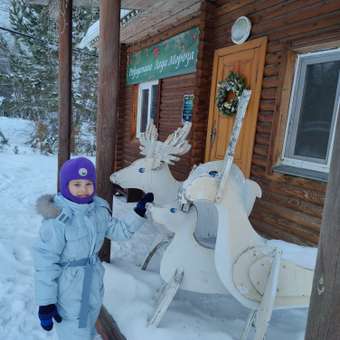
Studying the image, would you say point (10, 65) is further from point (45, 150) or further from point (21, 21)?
point (45, 150)

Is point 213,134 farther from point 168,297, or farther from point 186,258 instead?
point 168,297

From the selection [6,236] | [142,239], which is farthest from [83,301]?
[6,236]

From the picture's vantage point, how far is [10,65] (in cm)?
2088

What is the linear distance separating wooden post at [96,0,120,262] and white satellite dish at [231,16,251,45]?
1857 millimetres

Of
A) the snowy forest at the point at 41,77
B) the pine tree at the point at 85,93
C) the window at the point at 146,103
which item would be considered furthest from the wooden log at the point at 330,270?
the pine tree at the point at 85,93

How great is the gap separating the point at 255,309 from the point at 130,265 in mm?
1666

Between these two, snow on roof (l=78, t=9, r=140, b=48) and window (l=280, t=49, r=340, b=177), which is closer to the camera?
window (l=280, t=49, r=340, b=177)

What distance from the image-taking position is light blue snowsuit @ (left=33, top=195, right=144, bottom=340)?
1797 mm

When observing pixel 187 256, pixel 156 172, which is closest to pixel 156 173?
pixel 156 172

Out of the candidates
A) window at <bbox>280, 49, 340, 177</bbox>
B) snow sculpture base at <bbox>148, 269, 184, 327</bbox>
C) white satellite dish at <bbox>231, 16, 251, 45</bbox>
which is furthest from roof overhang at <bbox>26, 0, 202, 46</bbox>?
snow sculpture base at <bbox>148, 269, 184, 327</bbox>

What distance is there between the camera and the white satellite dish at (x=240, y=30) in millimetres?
4184

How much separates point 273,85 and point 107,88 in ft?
6.60

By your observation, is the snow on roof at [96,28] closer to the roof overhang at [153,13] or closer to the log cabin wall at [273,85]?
the roof overhang at [153,13]

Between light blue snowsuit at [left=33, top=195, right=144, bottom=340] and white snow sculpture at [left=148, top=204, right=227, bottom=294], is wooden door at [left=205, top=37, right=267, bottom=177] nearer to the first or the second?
white snow sculpture at [left=148, top=204, right=227, bottom=294]
